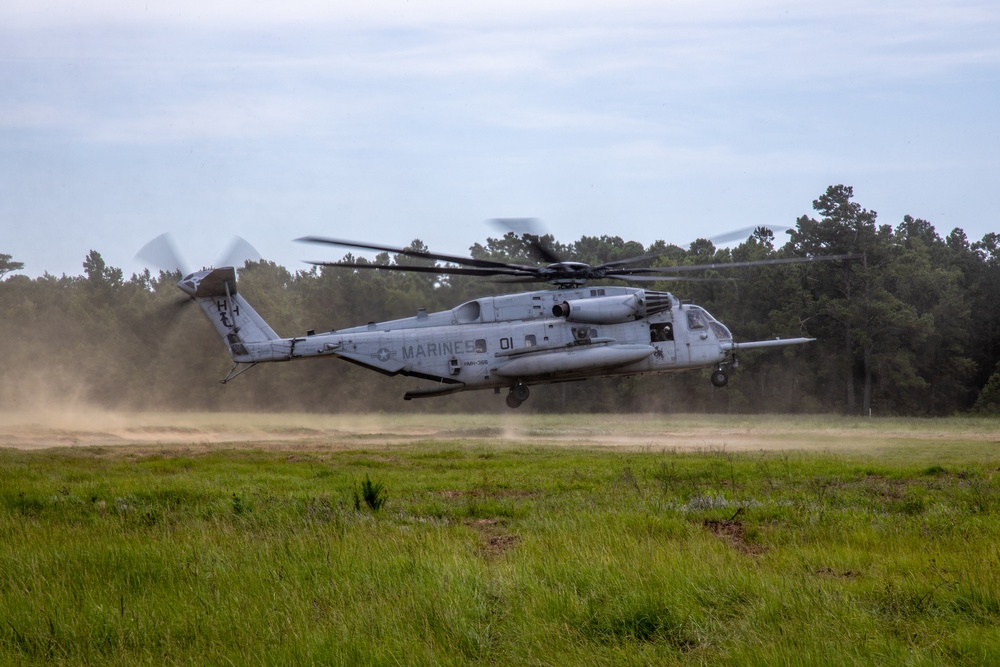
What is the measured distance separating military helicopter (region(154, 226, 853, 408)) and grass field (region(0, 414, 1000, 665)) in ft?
30.6

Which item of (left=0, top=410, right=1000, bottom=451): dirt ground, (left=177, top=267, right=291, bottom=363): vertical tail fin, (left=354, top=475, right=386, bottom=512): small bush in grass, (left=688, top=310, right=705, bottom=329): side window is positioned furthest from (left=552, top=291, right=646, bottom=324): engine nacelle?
(left=354, top=475, right=386, bottom=512): small bush in grass

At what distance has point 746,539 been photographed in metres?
11.4

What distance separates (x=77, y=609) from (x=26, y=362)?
52362 mm

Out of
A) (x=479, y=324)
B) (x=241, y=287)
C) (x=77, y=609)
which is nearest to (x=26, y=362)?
(x=241, y=287)

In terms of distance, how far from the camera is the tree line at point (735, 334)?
56469 millimetres

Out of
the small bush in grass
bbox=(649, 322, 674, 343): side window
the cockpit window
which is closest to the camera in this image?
the small bush in grass

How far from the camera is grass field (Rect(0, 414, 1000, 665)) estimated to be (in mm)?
7406

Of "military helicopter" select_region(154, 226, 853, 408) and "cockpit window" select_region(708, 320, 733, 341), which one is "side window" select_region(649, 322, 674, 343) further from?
"cockpit window" select_region(708, 320, 733, 341)

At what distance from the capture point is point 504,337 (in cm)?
2873

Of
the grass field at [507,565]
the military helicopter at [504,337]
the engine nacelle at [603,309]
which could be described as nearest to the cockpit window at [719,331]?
the military helicopter at [504,337]

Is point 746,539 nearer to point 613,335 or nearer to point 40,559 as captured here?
point 40,559

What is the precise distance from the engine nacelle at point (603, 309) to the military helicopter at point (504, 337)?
0.03 metres

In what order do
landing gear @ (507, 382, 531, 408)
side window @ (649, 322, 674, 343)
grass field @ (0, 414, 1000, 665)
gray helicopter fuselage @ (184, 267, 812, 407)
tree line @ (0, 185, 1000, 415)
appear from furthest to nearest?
tree line @ (0, 185, 1000, 415) < side window @ (649, 322, 674, 343) < landing gear @ (507, 382, 531, 408) < gray helicopter fuselage @ (184, 267, 812, 407) < grass field @ (0, 414, 1000, 665)

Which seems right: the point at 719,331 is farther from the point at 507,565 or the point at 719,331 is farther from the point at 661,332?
the point at 507,565
